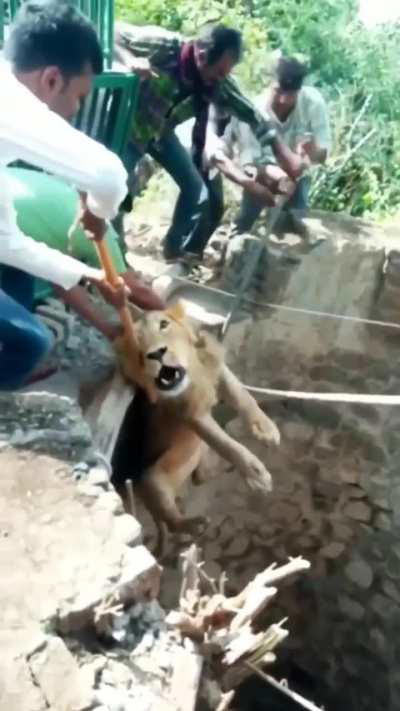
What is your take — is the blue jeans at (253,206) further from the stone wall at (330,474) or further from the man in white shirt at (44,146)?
the man in white shirt at (44,146)

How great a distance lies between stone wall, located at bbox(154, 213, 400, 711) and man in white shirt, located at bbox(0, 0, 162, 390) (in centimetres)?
137

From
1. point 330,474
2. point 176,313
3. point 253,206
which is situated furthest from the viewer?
point 330,474

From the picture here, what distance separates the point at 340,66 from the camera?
3.48 metres

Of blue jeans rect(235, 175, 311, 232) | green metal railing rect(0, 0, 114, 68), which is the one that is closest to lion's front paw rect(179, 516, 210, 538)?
green metal railing rect(0, 0, 114, 68)

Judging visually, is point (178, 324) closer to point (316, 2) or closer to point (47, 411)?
point (47, 411)

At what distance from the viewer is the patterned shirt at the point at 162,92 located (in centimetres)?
245

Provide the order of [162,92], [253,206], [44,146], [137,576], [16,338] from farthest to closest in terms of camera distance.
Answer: [253,206] → [162,92] → [16,338] → [137,576] → [44,146]

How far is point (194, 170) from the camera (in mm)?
2773

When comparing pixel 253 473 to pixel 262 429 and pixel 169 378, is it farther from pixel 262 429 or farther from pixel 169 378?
pixel 169 378

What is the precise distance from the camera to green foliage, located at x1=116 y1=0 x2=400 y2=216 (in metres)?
3.40

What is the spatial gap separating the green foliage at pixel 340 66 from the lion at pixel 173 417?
54.6 inches

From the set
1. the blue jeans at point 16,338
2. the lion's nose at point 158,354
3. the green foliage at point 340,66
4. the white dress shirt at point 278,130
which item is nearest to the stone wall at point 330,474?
the green foliage at point 340,66

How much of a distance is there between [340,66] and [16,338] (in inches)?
83.0

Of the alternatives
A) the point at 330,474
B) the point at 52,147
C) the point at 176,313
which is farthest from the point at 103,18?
the point at 330,474
